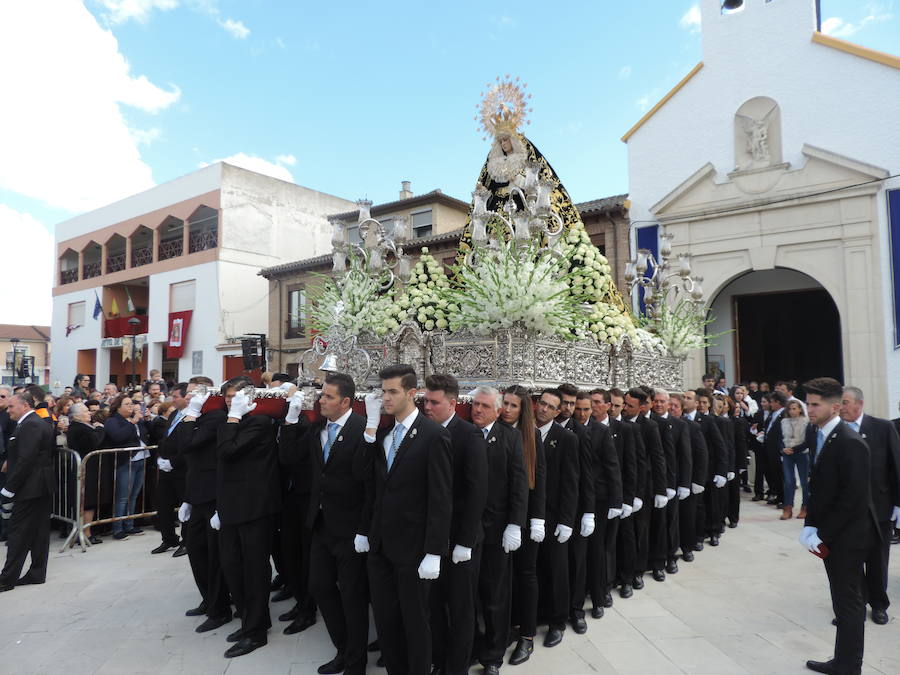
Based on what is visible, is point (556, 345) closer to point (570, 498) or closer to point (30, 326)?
point (570, 498)

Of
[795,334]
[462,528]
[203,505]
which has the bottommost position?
[203,505]

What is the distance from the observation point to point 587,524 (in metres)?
4.54

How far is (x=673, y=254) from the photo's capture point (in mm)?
15164

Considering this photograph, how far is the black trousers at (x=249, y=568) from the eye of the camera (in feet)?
13.9

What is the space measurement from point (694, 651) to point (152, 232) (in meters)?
29.8

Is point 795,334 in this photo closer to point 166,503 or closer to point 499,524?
point 499,524

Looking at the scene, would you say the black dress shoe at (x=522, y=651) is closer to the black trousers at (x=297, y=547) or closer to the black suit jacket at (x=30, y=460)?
the black trousers at (x=297, y=547)

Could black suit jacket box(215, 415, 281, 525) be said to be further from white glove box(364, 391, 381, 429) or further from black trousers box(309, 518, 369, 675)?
white glove box(364, 391, 381, 429)

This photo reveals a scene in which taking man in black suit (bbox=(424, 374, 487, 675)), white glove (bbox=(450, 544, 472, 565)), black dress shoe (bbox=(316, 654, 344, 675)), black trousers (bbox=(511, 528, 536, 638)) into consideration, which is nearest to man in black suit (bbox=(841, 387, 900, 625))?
black trousers (bbox=(511, 528, 536, 638))

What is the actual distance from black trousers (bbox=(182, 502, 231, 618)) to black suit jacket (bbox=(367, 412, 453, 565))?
6.32ft

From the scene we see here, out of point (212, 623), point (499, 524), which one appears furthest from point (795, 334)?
point (212, 623)

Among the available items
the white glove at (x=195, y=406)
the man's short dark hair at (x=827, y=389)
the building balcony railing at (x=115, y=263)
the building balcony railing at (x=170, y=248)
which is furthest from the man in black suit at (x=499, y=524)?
the building balcony railing at (x=115, y=263)

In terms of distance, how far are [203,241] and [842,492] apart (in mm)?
26229

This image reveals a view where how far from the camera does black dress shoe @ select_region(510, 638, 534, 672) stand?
3965 millimetres
